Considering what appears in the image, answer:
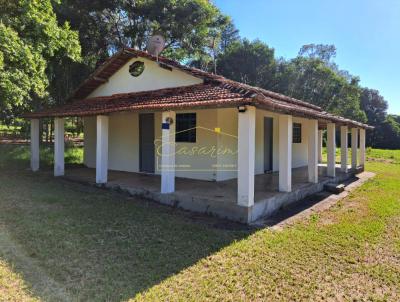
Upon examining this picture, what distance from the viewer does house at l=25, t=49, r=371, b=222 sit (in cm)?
696

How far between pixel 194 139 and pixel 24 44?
704 centimetres

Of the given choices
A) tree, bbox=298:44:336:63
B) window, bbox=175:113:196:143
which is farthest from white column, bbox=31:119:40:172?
tree, bbox=298:44:336:63

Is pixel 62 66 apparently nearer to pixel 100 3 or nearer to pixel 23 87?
pixel 100 3

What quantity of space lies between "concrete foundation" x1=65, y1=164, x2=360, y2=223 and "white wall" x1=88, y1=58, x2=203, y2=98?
A: 11.0 feet

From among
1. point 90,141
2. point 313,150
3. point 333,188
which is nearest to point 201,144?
point 313,150

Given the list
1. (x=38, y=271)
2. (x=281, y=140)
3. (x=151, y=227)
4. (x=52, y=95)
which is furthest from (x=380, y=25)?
(x=52, y=95)

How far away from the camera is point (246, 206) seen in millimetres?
6543

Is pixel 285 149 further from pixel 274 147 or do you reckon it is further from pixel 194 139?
pixel 274 147

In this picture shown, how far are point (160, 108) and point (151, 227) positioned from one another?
10.3 ft

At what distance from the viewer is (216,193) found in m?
8.04

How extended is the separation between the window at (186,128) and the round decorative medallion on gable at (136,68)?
2596 millimetres

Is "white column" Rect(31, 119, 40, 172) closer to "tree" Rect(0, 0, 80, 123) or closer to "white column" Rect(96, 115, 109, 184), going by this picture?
"tree" Rect(0, 0, 80, 123)

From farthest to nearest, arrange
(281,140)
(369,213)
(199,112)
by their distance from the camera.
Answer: (199,112) → (281,140) → (369,213)

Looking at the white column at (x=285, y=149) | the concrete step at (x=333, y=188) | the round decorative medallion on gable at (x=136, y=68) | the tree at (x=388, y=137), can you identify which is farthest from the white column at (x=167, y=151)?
the tree at (x=388, y=137)
